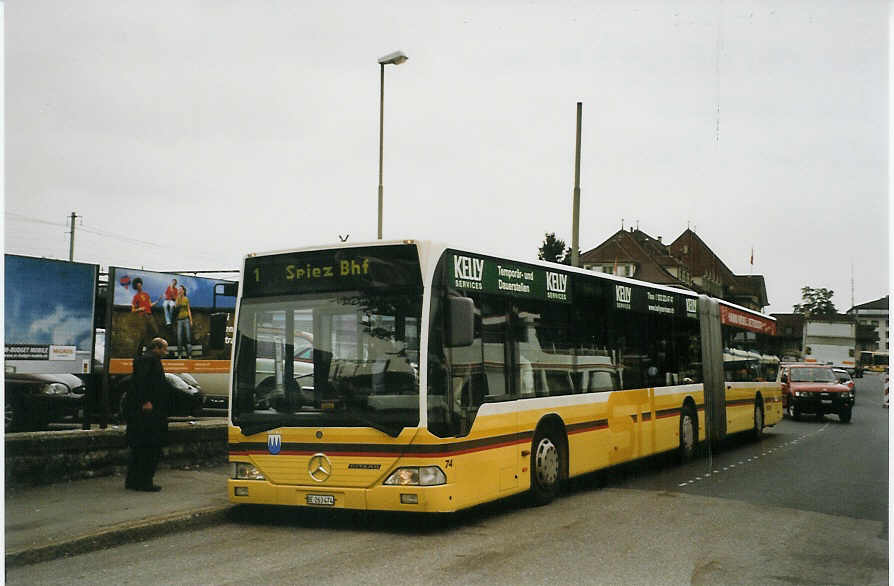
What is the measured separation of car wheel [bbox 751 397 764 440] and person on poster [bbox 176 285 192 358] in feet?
38.1

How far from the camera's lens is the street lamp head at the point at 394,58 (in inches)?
714

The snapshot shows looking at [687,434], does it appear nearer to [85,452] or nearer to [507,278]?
[507,278]

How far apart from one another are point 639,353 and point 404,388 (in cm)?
603

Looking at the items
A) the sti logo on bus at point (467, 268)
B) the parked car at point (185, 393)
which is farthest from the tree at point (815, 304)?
the sti logo on bus at point (467, 268)

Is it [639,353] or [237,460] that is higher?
[639,353]

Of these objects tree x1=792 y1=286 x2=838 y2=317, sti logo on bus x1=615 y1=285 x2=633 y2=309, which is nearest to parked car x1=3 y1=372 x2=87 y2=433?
sti logo on bus x1=615 y1=285 x2=633 y2=309

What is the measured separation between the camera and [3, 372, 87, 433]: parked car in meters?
14.0

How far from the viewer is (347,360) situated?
9164 mm

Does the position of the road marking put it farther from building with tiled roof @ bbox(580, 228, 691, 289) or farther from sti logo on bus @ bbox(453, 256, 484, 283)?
building with tiled roof @ bbox(580, 228, 691, 289)

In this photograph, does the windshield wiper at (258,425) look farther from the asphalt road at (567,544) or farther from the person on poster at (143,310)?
the person on poster at (143,310)

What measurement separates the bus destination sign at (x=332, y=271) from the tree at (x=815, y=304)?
17906 millimetres

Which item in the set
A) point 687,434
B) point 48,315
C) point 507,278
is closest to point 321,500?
point 507,278

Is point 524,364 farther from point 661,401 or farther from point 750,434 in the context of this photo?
point 750,434

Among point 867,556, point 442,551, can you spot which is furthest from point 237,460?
point 867,556
